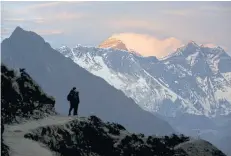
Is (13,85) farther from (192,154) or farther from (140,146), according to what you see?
(192,154)

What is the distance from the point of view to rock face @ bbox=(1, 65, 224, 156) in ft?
98.7

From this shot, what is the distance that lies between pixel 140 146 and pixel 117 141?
1.56 metres

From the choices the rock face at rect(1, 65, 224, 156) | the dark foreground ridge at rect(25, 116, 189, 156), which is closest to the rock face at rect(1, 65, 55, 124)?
the rock face at rect(1, 65, 224, 156)

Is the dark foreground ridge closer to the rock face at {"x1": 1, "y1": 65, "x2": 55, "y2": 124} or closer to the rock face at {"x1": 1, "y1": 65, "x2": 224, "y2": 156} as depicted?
the rock face at {"x1": 1, "y1": 65, "x2": 224, "y2": 156}

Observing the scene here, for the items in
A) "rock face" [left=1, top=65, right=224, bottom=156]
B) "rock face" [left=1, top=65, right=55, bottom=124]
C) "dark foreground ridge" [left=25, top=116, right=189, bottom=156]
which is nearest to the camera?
"rock face" [left=1, top=65, right=224, bottom=156]

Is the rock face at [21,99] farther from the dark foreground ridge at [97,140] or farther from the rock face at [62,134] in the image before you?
the dark foreground ridge at [97,140]

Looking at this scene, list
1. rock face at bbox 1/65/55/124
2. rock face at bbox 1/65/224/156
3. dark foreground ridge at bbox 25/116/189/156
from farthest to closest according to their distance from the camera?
rock face at bbox 1/65/55/124
dark foreground ridge at bbox 25/116/189/156
rock face at bbox 1/65/224/156

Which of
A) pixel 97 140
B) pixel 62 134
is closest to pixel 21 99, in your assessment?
pixel 62 134

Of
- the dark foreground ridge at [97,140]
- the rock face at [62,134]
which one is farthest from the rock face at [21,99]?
the dark foreground ridge at [97,140]

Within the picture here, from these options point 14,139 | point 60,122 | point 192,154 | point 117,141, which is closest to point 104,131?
point 117,141

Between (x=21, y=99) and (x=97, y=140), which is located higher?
(x=21, y=99)

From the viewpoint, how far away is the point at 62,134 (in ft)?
106

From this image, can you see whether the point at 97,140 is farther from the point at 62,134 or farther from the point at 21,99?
the point at 21,99

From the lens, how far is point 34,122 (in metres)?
33.3
